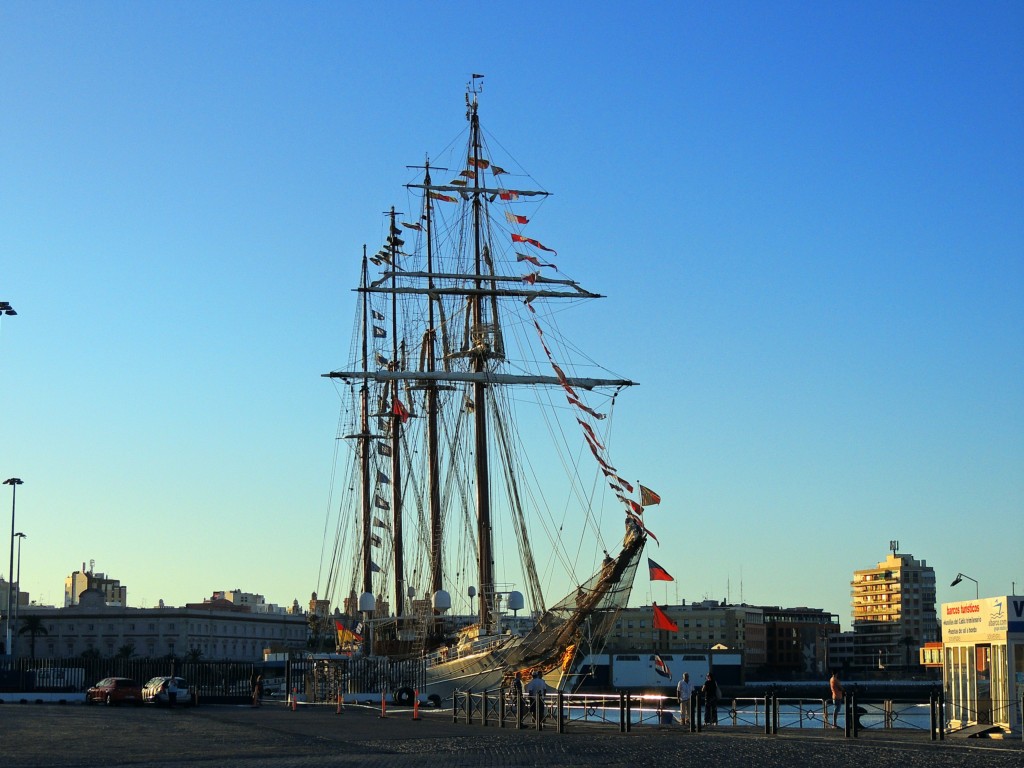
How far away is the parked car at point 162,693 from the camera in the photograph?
56562mm

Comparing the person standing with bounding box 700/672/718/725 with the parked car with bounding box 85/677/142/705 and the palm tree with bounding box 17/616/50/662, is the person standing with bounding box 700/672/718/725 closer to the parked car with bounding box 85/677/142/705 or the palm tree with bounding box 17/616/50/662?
the parked car with bounding box 85/677/142/705

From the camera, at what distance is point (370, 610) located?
70.9m

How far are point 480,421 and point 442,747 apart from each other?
3255 centimetres

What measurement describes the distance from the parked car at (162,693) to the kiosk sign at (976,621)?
33.0 m

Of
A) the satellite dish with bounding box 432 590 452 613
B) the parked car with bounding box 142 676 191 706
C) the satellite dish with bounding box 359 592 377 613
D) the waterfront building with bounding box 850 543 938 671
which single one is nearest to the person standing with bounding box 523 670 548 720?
the parked car with bounding box 142 676 191 706

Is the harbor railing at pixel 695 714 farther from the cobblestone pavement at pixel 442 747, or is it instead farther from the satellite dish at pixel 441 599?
the satellite dish at pixel 441 599

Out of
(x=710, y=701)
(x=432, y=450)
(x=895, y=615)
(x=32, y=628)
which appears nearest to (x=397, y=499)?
(x=432, y=450)

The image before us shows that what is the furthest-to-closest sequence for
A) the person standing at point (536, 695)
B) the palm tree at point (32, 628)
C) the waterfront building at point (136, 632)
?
1. the waterfront building at point (136, 632)
2. the palm tree at point (32, 628)
3. the person standing at point (536, 695)

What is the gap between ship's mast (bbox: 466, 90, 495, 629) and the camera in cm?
6006

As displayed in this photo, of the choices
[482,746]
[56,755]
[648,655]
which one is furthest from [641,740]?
[648,655]

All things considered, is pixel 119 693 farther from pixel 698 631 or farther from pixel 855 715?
pixel 698 631

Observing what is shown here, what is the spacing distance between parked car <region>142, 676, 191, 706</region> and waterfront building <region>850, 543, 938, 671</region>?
461ft

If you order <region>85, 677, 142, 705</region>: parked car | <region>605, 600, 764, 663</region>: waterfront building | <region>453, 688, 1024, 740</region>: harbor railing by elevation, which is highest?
<region>453, 688, 1024, 740</region>: harbor railing

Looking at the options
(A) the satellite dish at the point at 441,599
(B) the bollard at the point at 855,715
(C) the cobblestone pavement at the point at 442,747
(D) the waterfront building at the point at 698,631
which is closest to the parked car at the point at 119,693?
(A) the satellite dish at the point at 441,599
